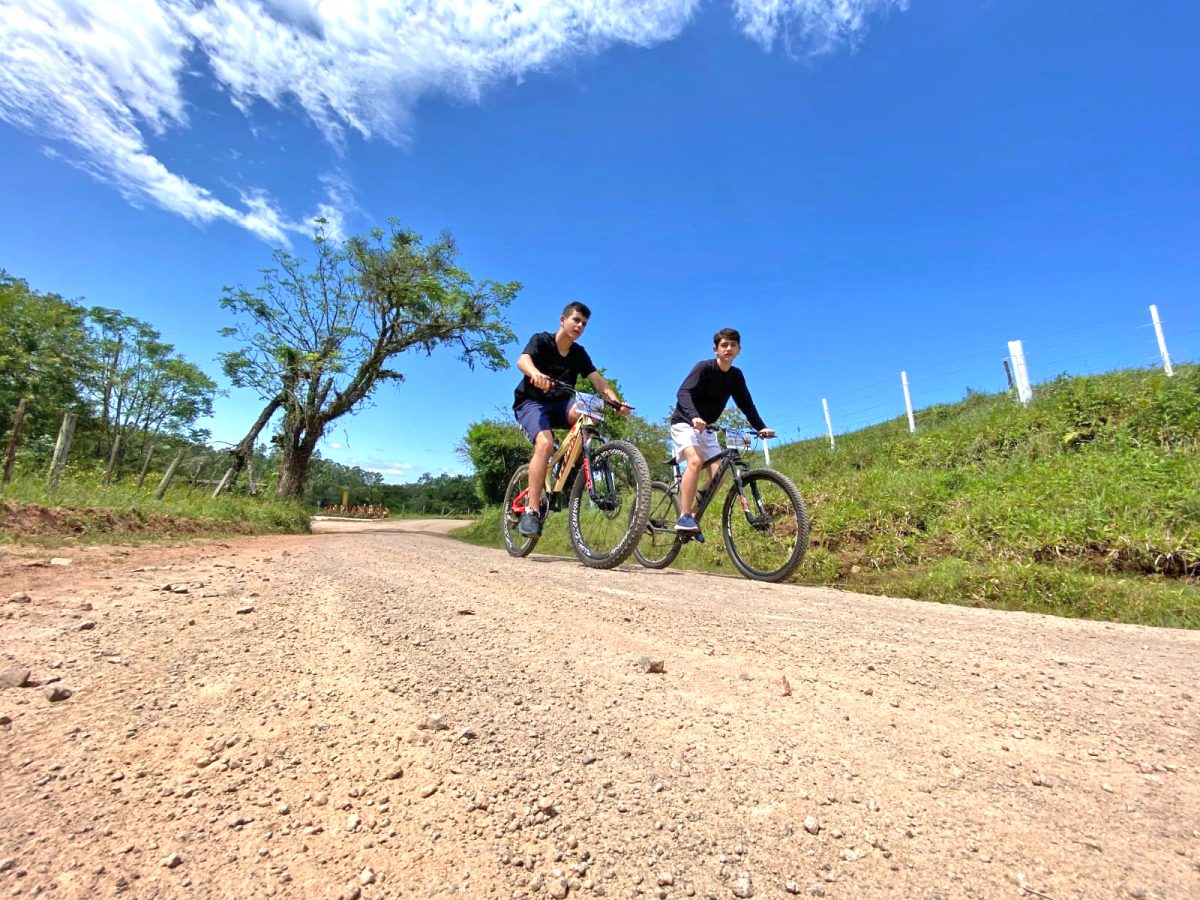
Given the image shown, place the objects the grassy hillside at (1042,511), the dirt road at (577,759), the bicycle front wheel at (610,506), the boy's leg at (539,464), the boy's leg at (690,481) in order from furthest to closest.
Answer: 1. the boy's leg at (539,464)
2. the boy's leg at (690,481)
3. the bicycle front wheel at (610,506)
4. the grassy hillside at (1042,511)
5. the dirt road at (577,759)

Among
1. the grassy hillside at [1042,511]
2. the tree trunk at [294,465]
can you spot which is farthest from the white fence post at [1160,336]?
the tree trunk at [294,465]

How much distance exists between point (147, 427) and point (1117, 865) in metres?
43.6

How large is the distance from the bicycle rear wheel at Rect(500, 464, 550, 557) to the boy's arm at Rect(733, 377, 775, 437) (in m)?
2.03

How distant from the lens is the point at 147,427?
109 ft

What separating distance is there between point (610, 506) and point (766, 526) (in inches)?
51.8

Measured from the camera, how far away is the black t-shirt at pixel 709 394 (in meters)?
4.71

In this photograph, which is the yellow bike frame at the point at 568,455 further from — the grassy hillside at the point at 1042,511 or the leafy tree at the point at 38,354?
the leafy tree at the point at 38,354

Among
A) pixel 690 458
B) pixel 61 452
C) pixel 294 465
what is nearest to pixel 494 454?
pixel 294 465

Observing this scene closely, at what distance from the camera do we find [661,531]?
4727 millimetres

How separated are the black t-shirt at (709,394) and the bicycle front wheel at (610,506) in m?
0.67

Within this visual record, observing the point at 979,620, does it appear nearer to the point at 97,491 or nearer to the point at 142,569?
the point at 142,569

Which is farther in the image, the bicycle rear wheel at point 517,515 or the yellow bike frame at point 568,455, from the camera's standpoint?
the bicycle rear wheel at point 517,515

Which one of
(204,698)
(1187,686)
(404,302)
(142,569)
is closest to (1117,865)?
(1187,686)

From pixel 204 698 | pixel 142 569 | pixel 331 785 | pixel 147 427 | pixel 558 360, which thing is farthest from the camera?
pixel 147 427
